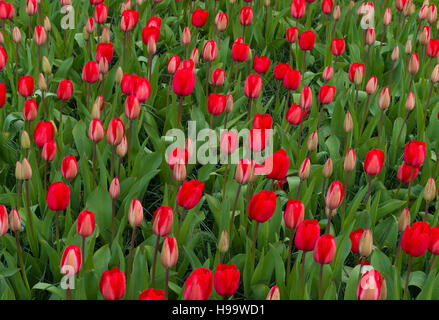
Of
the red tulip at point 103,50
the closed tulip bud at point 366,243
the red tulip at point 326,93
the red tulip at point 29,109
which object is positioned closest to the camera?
the closed tulip bud at point 366,243

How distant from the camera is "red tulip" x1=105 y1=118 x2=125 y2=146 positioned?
2.64m

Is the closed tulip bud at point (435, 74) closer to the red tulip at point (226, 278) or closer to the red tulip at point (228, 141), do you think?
the red tulip at point (228, 141)

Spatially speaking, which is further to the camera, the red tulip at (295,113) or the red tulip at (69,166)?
the red tulip at (295,113)

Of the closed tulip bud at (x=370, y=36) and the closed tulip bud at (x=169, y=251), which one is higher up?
the closed tulip bud at (x=370, y=36)

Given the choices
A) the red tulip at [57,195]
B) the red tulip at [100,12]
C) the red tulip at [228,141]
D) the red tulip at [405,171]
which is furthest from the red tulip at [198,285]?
the red tulip at [100,12]

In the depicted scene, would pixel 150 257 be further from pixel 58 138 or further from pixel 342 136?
pixel 342 136

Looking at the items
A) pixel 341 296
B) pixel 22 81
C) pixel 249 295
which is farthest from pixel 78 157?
pixel 341 296

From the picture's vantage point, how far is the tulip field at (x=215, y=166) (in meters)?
2.29

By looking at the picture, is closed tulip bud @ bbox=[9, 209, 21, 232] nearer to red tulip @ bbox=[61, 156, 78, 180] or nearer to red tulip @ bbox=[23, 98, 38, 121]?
red tulip @ bbox=[61, 156, 78, 180]

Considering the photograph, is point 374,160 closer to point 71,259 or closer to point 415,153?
point 415,153

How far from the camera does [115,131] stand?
8.76 ft

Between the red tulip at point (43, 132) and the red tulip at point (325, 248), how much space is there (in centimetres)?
120

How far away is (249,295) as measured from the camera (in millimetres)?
2486

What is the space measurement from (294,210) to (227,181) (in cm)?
73
